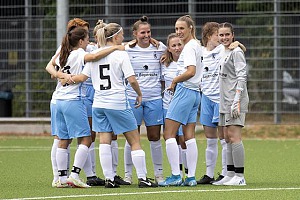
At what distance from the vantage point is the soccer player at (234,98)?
1126cm

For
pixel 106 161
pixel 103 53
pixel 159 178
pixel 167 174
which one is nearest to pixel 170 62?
pixel 103 53

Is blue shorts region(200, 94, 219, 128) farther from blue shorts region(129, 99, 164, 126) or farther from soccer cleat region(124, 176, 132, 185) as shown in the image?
soccer cleat region(124, 176, 132, 185)

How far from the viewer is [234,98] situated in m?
11.3

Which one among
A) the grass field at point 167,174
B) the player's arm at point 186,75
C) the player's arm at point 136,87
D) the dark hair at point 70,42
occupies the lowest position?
the grass field at point 167,174

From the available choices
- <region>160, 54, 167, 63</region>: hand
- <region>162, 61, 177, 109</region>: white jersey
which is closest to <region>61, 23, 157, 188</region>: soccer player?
<region>162, 61, 177, 109</region>: white jersey

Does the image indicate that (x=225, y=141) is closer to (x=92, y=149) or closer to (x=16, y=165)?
(x=92, y=149)

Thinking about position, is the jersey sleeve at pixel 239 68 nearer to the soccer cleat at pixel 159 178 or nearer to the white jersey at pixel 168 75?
the white jersey at pixel 168 75

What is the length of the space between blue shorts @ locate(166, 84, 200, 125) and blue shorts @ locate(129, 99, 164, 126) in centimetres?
51

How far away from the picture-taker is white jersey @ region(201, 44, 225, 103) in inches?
479

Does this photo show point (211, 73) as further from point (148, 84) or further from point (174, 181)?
point (174, 181)

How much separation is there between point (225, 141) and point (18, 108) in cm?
1287

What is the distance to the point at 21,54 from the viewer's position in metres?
24.3

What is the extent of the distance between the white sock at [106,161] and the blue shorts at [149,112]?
2.90ft

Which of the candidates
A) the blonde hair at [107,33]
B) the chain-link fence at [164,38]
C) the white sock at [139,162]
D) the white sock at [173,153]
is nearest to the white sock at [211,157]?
the white sock at [173,153]
